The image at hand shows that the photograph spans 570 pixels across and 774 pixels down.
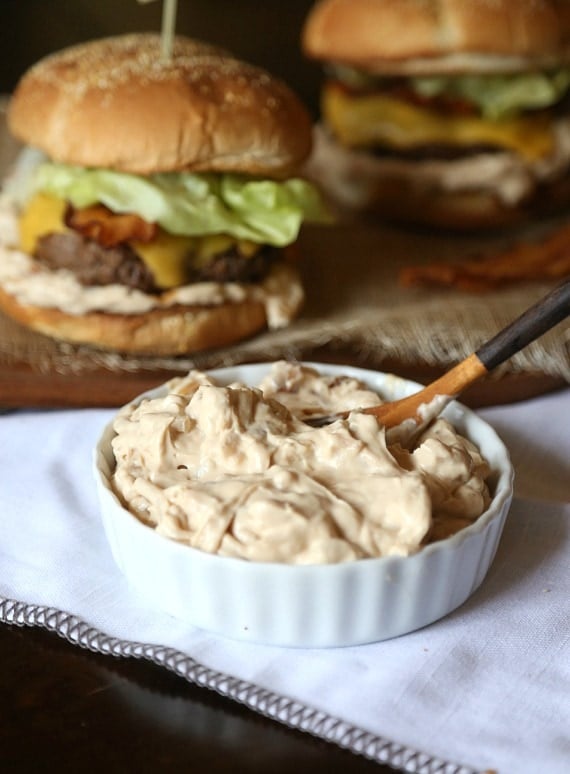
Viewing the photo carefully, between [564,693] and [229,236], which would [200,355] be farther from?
[564,693]

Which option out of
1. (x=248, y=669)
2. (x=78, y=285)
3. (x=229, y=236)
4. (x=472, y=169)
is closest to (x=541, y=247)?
(x=472, y=169)

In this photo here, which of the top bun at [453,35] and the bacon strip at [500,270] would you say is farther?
the top bun at [453,35]

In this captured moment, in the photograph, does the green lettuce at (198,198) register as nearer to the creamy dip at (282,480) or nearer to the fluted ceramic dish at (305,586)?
the creamy dip at (282,480)

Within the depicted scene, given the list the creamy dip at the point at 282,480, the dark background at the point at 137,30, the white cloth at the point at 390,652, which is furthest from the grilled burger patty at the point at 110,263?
the dark background at the point at 137,30

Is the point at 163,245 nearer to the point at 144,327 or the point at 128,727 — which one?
the point at 144,327

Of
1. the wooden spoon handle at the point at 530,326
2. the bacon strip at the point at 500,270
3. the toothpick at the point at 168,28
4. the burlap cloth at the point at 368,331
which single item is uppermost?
the toothpick at the point at 168,28

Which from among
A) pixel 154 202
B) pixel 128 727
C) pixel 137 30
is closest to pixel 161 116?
pixel 154 202
